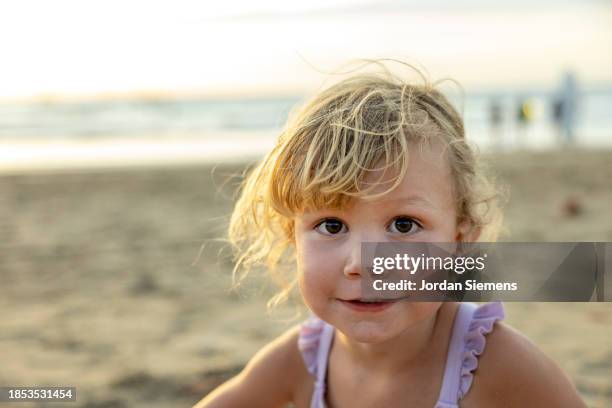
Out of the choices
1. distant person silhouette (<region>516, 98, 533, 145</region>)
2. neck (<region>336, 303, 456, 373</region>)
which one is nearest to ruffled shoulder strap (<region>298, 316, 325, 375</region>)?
neck (<region>336, 303, 456, 373</region>)

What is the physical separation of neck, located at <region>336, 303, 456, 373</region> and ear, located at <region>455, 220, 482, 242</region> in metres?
0.21

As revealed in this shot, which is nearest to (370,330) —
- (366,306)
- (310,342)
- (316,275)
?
(366,306)

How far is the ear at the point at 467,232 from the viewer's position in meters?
1.70

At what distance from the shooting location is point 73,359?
9.50ft

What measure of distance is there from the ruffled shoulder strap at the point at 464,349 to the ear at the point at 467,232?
0.20m

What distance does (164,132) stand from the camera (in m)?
17.3

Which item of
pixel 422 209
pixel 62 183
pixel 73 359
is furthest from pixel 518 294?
pixel 62 183

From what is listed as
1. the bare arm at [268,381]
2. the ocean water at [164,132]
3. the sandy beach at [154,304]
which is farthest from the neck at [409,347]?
the ocean water at [164,132]

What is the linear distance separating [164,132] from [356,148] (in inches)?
640

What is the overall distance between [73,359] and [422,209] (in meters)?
1.97

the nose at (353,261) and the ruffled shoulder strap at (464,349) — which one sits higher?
the nose at (353,261)

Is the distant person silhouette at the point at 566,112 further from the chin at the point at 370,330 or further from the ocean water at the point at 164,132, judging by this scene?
the chin at the point at 370,330

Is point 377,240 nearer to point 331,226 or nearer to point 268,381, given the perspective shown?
point 331,226

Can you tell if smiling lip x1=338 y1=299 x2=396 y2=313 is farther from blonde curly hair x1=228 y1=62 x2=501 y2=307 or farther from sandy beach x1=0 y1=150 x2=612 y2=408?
sandy beach x1=0 y1=150 x2=612 y2=408
